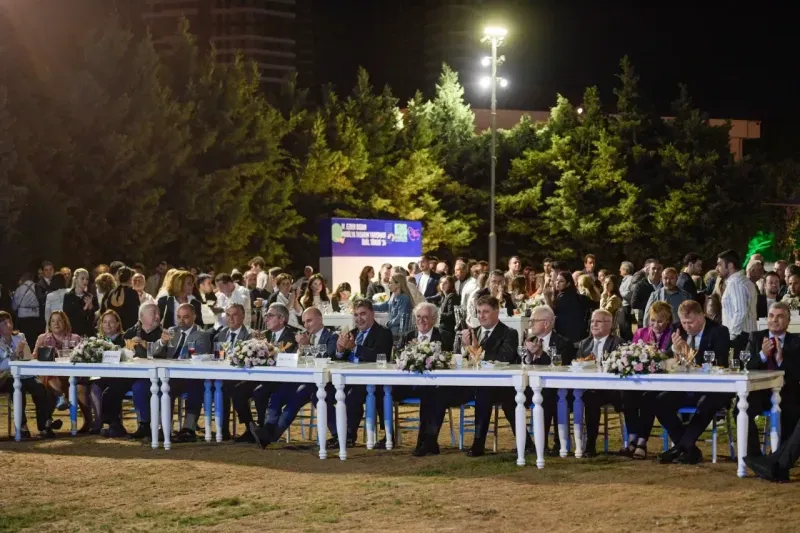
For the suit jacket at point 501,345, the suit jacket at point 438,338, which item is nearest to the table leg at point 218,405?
the suit jacket at point 438,338

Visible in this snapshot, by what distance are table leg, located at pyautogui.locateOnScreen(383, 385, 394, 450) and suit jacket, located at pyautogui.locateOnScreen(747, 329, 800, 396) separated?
3.11 metres

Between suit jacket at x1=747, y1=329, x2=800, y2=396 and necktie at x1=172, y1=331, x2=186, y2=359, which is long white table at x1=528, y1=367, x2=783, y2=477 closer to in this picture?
suit jacket at x1=747, y1=329, x2=800, y2=396

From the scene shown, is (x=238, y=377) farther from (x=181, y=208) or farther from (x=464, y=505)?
(x=181, y=208)

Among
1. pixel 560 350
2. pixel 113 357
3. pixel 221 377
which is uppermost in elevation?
pixel 560 350

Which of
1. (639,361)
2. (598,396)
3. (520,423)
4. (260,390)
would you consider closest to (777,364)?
(639,361)

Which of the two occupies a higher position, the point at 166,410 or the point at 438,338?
the point at 438,338

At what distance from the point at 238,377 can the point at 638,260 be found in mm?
33268

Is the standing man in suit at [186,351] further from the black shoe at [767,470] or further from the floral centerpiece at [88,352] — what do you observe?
the black shoe at [767,470]

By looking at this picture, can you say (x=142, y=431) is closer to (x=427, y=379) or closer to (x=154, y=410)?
(x=154, y=410)

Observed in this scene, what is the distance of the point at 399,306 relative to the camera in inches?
620

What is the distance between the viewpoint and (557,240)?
43.0 m

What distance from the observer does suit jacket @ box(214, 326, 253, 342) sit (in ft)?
39.3

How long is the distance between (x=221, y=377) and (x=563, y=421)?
9.96ft

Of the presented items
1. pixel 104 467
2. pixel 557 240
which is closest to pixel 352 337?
pixel 104 467
